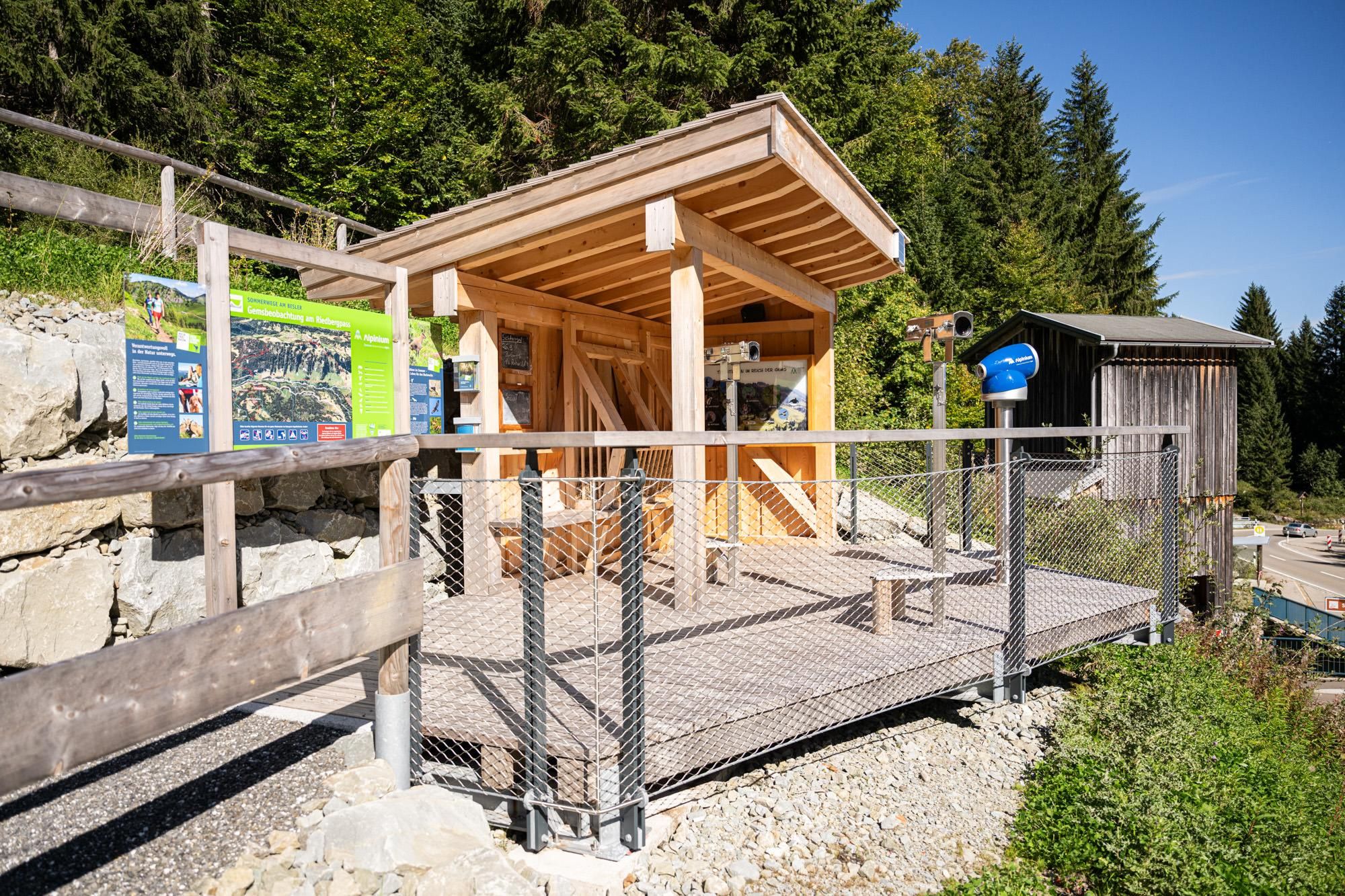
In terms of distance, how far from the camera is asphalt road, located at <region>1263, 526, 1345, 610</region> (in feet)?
85.9

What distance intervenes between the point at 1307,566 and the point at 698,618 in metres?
37.2

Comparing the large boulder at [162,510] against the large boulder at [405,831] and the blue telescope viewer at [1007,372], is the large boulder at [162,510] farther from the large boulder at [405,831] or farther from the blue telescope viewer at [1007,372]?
the blue telescope viewer at [1007,372]

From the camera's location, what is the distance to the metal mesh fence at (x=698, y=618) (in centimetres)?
339

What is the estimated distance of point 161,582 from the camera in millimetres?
4777

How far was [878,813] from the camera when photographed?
4.17 metres

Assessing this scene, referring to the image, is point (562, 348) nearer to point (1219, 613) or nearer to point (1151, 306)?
point (1219, 613)

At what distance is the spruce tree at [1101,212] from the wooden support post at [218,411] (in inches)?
1363

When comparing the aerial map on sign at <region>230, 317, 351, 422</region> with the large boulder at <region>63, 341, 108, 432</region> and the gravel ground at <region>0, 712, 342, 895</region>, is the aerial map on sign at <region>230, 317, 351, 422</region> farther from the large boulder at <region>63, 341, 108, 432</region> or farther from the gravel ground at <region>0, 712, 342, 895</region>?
the gravel ground at <region>0, 712, 342, 895</region>

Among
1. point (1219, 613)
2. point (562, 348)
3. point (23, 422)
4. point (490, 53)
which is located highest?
point (490, 53)

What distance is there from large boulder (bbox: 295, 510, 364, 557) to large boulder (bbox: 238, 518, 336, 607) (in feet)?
0.29

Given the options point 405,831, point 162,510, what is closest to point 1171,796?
point 405,831

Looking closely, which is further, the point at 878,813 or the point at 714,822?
the point at 878,813

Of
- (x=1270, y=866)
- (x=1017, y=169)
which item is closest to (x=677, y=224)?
(x=1270, y=866)

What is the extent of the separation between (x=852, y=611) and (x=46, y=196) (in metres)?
7.65
